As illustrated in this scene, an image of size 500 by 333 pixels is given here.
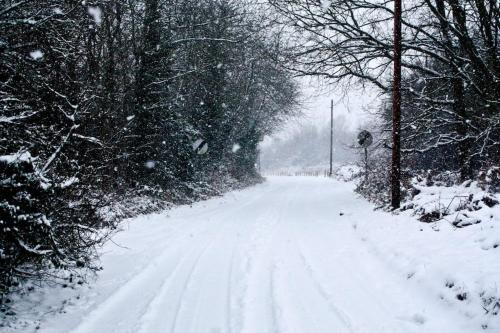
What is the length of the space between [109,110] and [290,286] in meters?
9.00

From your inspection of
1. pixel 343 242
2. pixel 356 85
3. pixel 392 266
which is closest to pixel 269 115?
pixel 356 85

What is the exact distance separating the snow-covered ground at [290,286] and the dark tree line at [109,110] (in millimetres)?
815

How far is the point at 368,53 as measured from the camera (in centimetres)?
1470

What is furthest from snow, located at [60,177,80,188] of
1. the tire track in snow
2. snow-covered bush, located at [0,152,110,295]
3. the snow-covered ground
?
the tire track in snow

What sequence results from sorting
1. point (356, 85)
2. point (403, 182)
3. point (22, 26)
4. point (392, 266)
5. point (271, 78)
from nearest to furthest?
point (22, 26) < point (392, 266) < point (403, 182) < point (356, 85) < point (271, 78)

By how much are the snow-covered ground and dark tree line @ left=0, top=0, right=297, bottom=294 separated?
0.82m

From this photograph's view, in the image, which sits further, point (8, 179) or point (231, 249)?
point (231, 249)

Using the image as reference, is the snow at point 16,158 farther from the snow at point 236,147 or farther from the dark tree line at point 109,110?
the snow at point 236,147

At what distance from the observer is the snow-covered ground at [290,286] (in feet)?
15.7

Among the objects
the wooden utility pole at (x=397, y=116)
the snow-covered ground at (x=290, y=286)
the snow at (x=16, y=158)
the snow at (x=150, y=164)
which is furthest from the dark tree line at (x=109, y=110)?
the wooden utility pole at (x=397, y=116)

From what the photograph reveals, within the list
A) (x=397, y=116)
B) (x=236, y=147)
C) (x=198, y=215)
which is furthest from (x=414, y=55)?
(x=236, y=147)

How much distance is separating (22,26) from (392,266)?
742cm

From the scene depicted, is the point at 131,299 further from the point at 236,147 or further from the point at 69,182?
the point at 236,147

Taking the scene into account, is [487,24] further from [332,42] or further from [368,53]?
[332,42]
